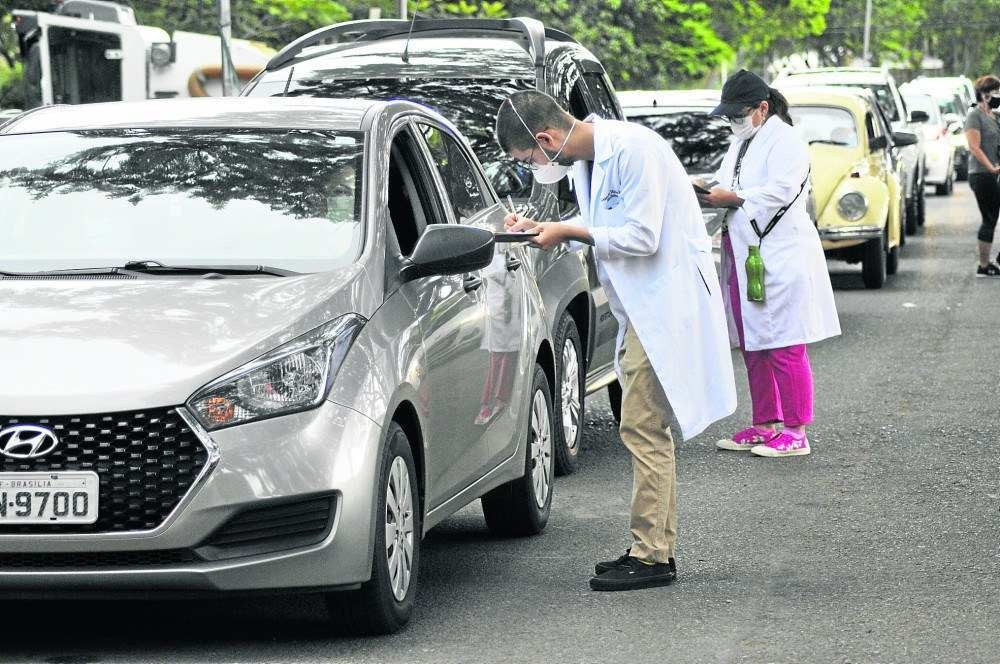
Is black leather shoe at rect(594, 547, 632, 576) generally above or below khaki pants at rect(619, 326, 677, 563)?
below

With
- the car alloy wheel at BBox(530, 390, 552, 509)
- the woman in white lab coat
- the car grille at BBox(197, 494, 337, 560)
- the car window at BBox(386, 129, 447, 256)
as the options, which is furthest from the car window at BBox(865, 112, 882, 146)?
the car grille at BBox(197, 494, 337, 560)

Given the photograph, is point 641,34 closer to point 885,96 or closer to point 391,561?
point 885,96

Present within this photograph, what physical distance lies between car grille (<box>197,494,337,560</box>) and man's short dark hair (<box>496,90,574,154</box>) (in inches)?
66.7

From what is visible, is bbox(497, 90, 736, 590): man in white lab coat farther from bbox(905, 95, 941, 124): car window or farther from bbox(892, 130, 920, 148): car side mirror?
bbox(905, 95, 941, 124): car window

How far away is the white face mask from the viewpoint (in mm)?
9406

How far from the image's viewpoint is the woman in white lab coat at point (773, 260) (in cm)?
937

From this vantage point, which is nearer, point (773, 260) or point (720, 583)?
point (720, 583)

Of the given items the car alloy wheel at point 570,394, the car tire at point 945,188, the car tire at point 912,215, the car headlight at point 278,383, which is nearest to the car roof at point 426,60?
the car alloy wheel at point 570,394

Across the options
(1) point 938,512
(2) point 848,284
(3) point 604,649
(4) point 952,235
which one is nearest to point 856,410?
(1) point 938,512

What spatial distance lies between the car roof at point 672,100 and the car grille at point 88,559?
376 inches

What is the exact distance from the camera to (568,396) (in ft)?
29.1

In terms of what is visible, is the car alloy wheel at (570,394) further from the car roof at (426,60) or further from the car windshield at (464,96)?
the car roof at (426,60)

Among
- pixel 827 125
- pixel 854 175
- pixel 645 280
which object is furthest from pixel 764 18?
pixel 645 280

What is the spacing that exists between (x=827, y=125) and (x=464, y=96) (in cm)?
940
